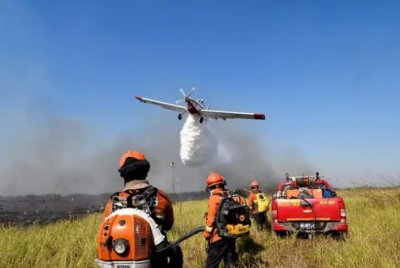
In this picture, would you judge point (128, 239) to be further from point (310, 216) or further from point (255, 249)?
point (310, 216)

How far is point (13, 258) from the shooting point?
6.32 metres

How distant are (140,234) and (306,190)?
9291mm

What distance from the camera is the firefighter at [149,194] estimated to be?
3564 millimetres

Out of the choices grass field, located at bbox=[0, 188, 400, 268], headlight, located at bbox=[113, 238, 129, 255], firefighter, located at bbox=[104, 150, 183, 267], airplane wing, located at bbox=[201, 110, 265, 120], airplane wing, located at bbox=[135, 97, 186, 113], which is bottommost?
grass field, located at bbox=[0, 188, 400, 268]

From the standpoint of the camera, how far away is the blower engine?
3.28 meters

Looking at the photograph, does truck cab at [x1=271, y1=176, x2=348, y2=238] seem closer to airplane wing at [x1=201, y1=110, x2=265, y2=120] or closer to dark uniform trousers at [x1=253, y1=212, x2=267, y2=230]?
dark uniform trousers at [x1=253, y1=212, x2=267, y2=230]

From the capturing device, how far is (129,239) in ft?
10.8

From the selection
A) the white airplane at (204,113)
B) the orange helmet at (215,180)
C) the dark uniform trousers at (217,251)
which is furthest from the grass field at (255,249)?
the white airplane at (204,113)

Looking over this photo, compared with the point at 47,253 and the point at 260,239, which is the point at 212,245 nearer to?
the point at 47,253

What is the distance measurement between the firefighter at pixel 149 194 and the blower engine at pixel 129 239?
0.13 metres

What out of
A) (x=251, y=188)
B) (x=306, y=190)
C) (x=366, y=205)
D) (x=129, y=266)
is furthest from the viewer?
(x=366, y=205)

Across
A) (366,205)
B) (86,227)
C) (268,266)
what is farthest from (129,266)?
(366,205)

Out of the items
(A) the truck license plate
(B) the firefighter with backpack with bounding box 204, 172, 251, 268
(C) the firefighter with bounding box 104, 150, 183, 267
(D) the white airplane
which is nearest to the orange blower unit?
(C) the firefighter with bounding box 104, 150, 183, 267

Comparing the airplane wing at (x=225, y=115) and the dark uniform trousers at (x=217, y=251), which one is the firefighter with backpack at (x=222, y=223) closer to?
the dark uniform trousers at (x=217, y=251)
